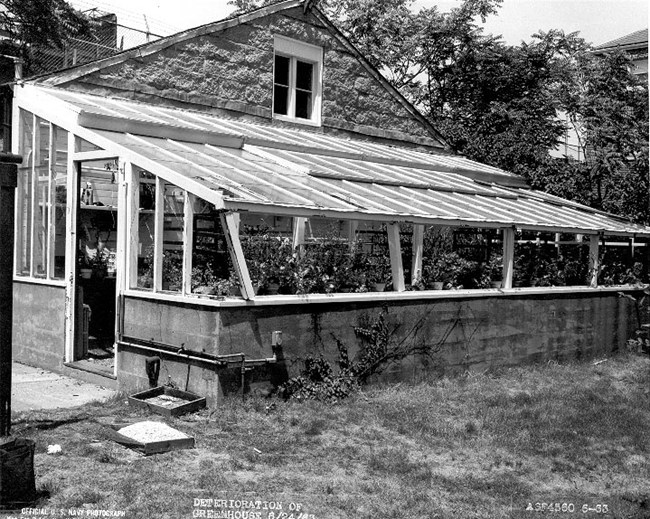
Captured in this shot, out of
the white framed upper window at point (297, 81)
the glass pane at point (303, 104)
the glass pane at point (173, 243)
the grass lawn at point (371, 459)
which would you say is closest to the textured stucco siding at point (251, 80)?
the white framed upper window at point (297, 81)

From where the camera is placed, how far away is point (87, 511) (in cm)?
565

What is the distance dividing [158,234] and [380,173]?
540cm

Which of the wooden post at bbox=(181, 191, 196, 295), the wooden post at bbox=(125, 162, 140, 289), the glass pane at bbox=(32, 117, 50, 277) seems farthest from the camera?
the glass pane at bbox=(32, 117, 50, 277)

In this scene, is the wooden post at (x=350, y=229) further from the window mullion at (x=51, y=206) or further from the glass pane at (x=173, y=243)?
the window mullion at (x=51, y=206)

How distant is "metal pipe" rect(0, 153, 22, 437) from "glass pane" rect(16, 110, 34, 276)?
5859mm

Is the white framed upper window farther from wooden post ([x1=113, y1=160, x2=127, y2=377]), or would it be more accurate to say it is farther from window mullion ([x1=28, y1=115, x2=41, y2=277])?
wooden post ([x1=113, y1=160, x2=127, y2=377])

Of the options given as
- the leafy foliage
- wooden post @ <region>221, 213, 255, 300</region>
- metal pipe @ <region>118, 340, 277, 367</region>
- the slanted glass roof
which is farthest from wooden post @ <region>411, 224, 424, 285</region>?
wooden post @ <region>221, 213, 255, 300</region>

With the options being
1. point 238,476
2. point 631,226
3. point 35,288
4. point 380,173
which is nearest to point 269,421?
point 238,476

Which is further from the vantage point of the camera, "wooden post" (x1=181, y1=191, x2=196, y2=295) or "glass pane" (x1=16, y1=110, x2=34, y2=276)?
"glass pane" (x1=16, y1=110, x2=34, y2=276)

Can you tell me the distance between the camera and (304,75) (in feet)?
55.1

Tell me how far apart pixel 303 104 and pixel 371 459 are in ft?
35.1

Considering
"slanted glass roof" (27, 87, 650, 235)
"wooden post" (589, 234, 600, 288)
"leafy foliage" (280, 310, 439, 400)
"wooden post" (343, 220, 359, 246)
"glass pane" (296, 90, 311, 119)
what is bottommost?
"leafy foliage" (280, 310, 439, 400)

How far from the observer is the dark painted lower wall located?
11328mm

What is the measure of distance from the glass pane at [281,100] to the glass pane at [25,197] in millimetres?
5525
